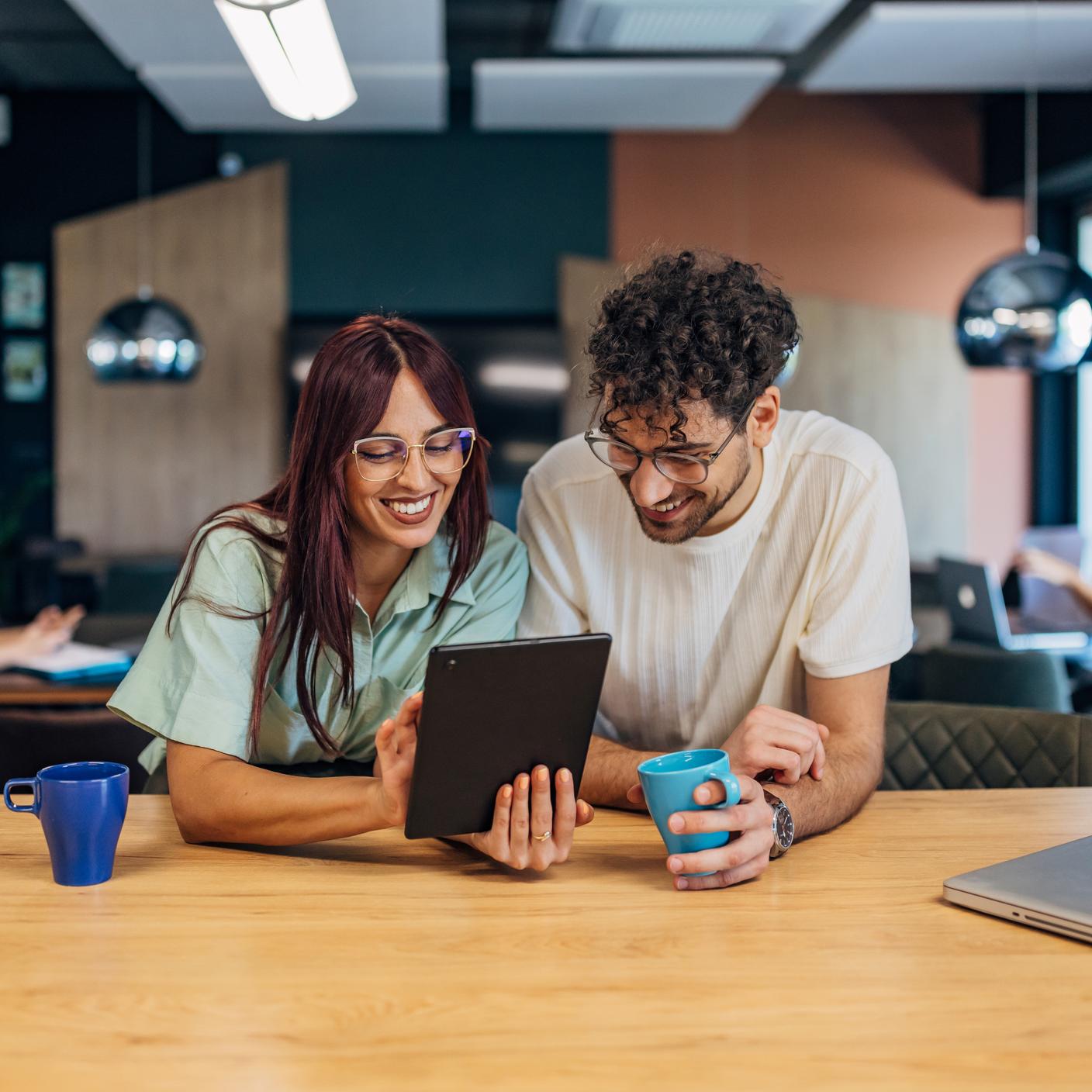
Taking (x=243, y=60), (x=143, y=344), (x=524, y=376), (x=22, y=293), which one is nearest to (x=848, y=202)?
(x=524, y=376)

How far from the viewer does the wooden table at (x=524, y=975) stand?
0.91 meters

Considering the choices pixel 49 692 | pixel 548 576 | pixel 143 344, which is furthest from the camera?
pixel 143 344

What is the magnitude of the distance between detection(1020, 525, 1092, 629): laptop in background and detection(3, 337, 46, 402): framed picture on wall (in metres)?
5.34

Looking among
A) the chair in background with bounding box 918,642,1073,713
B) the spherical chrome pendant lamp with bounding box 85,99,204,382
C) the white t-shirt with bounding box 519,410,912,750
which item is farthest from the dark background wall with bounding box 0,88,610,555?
the white t-shirt with bounding box 519,410,912,750

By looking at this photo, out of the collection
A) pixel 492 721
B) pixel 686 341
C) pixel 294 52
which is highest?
pixel 294 52

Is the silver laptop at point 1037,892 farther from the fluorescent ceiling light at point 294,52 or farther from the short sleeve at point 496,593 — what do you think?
the fluorescent ceiling light at point 294,52

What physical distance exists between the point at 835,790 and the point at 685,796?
0.29 m

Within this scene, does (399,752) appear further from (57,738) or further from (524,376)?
(524,376)

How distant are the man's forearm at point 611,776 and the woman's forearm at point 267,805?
32 centimetres

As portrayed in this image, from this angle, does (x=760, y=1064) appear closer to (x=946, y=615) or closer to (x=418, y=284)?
(x=946, y=615)

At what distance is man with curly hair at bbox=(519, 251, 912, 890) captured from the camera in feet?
5.08

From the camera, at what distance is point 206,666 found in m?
1.46

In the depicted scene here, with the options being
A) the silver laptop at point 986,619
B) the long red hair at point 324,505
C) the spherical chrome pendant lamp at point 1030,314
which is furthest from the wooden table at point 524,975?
the silver laptop at point 986,619

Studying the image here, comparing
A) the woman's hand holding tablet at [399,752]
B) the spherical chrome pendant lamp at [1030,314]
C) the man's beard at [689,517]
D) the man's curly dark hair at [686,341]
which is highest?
the spherical chrome pendant lamp at [1030,314]
